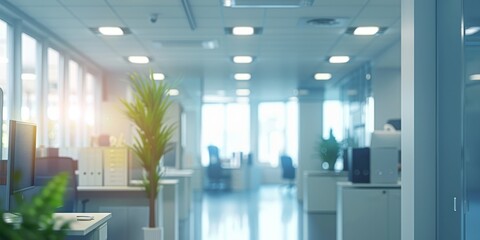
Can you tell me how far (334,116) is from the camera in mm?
12945

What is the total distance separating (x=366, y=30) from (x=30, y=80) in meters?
4.43

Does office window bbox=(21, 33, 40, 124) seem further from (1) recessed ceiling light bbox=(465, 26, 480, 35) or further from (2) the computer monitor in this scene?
(1) recessed ceiling light bbox=(465, 26, 480, 35)

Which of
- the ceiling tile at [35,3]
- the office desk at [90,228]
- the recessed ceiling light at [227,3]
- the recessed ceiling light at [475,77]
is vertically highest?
the ceiling tile at [35,3]

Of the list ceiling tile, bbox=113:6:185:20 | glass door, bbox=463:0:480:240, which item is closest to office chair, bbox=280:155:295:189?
ceiling tile, bbox=113:6:185:20

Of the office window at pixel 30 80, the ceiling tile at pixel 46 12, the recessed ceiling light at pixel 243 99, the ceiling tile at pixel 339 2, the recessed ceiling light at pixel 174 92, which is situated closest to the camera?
the ceiling tile at pixel 339 2

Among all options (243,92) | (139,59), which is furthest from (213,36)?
(243,92)

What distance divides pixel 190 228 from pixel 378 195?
9.82 feet

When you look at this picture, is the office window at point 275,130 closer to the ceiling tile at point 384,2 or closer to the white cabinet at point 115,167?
the white cabinet at point 115,167

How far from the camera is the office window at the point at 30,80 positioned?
673 centimetres

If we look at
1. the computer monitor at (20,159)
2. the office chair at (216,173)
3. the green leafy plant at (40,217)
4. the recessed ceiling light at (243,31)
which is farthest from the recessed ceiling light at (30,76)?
the office chair at (216,173)

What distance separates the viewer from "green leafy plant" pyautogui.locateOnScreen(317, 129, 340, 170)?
9773mm

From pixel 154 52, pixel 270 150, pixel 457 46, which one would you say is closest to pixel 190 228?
pixel 154 52

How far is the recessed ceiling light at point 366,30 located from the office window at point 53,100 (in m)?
4.19

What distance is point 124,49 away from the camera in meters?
7.83
